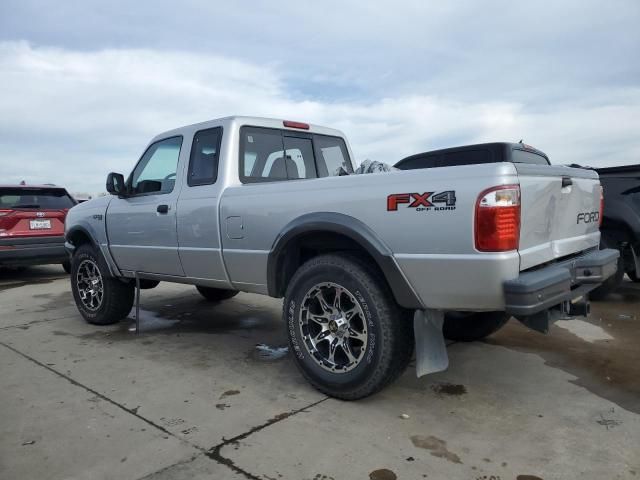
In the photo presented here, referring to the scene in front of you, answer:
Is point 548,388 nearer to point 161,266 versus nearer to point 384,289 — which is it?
point 384,289

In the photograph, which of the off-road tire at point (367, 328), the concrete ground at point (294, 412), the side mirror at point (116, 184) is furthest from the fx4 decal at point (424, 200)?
the side mirror at point (116, 184)

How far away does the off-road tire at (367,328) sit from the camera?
10.0 ft

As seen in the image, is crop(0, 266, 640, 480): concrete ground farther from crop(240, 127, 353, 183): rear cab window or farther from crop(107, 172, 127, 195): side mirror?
crop(240, 127, 353, 183): rear cab window

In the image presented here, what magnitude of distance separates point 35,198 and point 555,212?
821 centimetres

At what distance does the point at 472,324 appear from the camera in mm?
4406

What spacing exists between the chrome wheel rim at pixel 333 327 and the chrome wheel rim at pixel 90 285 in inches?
116

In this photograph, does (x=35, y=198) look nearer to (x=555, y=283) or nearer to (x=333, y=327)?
(x=333, y=327)

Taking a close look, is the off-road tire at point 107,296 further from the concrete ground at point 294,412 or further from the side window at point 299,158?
the side window at point 299,158

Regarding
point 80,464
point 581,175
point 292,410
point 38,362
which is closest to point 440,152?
point 581,175

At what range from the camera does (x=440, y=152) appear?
282 inches

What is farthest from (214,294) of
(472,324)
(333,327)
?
(333,327)

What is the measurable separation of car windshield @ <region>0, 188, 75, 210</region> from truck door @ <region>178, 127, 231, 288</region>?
532cm

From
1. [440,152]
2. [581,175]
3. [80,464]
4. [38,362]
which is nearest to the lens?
[80,464]

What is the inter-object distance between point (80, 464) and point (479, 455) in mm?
2047
